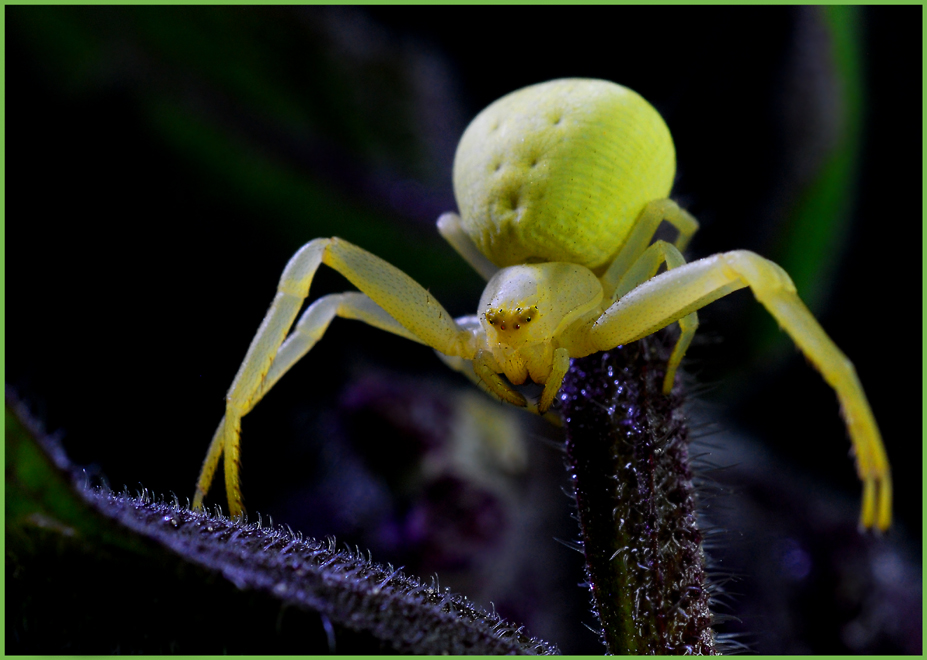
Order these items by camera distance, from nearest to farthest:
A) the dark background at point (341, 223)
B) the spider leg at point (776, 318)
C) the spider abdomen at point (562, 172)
Result: 1. the spider leg at point (776, 318)
2. the spider abdomen at point (562, 172)
3. the dark background at point (341, 223)

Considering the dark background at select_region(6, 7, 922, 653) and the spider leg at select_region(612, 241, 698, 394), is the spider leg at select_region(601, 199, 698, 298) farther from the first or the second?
the dark background at select_region(6, 7, 922, 653)

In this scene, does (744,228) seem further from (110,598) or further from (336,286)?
(110,598)

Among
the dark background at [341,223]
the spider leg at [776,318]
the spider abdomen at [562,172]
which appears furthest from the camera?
the dark background at [341,223]

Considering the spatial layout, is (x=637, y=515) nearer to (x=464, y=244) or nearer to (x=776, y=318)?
(x=776, y=318)

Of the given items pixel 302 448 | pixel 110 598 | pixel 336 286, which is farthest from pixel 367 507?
pixel 110 598

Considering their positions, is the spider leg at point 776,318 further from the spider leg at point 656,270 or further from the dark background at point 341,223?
the dark background at point 341,223

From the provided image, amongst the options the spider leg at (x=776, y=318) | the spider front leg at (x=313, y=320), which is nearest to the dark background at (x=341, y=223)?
the spider front leg at (x=313, y=320)
